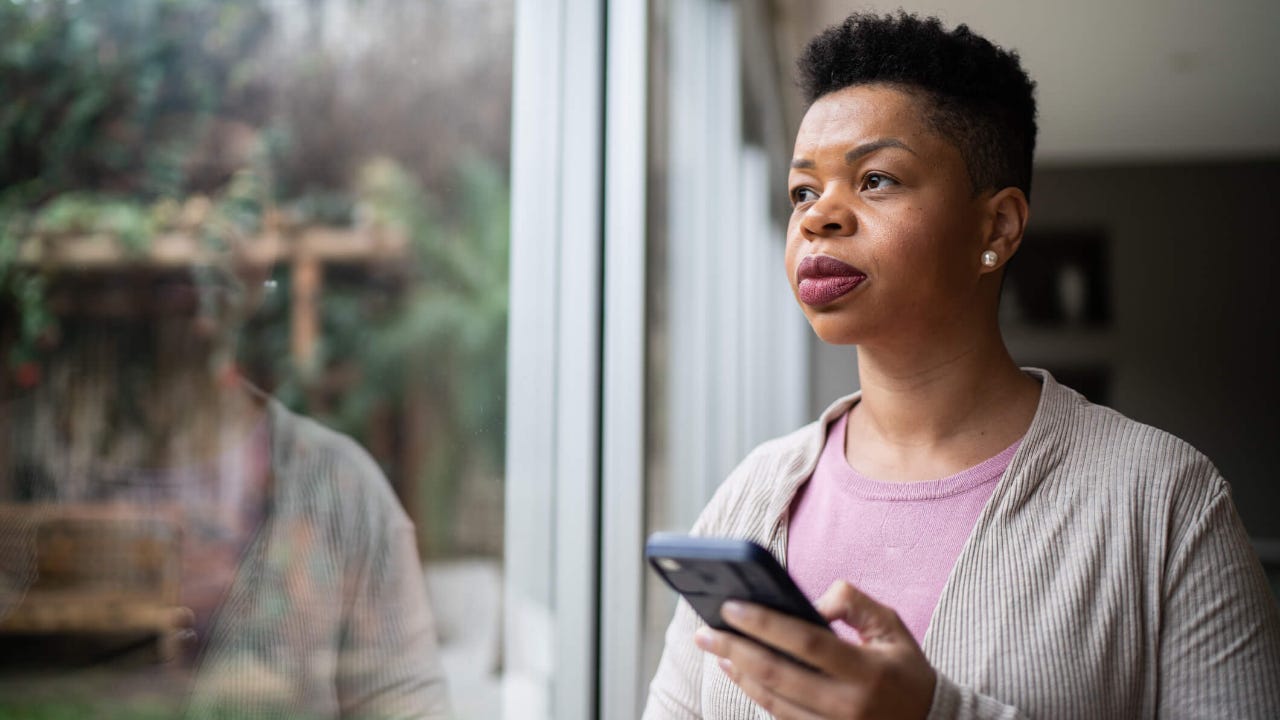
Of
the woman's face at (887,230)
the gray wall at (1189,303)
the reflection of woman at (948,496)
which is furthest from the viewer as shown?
the gray wall at (1189,303)

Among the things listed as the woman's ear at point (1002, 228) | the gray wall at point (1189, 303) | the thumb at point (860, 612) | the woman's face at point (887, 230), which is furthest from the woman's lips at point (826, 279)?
the gray wall at point (1189, 303)

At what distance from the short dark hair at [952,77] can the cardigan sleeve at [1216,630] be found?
36 centimetres

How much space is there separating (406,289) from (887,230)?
0.42 metres

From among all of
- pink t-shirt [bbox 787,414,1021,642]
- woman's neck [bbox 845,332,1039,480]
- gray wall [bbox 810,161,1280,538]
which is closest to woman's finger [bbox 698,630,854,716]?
pink t-shirt [bbox 787,414,1021,642]

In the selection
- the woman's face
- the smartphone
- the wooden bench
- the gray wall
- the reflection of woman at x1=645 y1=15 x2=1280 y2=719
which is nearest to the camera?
the wooden bench

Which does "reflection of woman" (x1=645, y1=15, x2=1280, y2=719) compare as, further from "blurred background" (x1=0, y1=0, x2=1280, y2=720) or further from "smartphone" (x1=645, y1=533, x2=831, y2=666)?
"blurred background" (x1=0, y1=0, x2=1280, y2=720)

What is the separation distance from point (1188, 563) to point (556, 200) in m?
0.94

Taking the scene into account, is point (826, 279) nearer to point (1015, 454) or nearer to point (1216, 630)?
point (1015, 454)

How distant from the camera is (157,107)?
2.03 ft

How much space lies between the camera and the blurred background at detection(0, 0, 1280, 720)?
1.79 feet

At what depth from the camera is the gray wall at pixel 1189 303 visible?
17.3ft

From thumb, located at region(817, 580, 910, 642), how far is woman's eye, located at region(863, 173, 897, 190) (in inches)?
14.7

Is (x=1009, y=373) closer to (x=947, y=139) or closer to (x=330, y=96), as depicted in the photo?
(x=947, y=139)

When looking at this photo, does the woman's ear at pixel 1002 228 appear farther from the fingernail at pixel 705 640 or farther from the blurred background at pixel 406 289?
the fingernail at pixel 705 640
